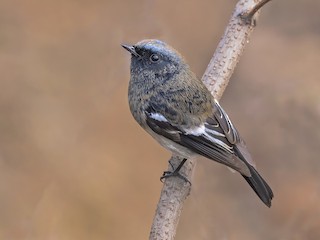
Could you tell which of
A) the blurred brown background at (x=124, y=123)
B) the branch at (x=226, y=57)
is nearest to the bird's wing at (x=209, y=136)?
the branch at (x=226, y=57)

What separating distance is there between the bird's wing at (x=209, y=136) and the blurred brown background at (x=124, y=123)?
1866 millimetres

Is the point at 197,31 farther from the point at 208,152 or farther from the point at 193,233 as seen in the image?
the point at 208,152

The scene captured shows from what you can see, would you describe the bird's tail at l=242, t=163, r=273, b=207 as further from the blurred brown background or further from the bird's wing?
the blurred brown background

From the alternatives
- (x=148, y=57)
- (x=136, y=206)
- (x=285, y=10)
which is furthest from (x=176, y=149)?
(x=285, y=10)

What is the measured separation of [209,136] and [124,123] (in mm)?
2320

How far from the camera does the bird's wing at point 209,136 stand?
9.07ft

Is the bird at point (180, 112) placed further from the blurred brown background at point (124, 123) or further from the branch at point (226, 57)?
the blurred brown background at point (124, 123)

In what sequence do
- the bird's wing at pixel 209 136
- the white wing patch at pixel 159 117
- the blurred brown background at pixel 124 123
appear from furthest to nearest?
the blurred brown background at pixel 124 123
the white wing patch at pixel 159 117
the bird's wing at pixel 209 136

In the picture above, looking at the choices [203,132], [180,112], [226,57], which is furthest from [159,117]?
[226,57]

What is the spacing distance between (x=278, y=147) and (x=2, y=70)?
219 centimetres

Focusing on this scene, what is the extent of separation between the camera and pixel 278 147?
206 inches

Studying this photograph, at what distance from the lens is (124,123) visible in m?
5.11

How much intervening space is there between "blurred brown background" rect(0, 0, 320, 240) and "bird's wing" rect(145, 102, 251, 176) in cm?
187

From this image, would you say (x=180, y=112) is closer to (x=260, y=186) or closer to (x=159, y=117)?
(x=159, y=117)
